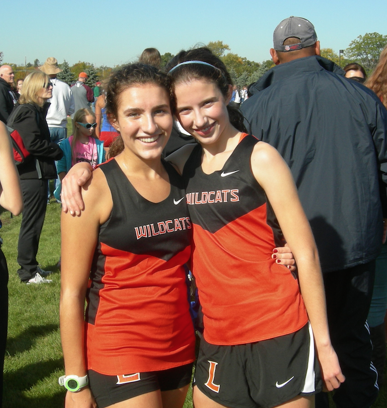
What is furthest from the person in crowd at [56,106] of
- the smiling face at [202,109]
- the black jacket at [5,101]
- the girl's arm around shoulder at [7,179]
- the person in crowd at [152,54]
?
the smiling face at [202,109]

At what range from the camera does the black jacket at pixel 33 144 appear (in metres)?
5.93

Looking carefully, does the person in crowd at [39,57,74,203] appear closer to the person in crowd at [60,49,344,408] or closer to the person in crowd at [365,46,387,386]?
the person in crowd at [365,46,387,386]

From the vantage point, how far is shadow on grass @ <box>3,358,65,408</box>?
368 cm

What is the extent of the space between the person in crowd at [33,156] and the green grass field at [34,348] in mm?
489

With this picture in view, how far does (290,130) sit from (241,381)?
1.46 meters

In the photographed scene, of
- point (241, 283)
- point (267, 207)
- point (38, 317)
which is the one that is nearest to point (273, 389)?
point (241, 283)

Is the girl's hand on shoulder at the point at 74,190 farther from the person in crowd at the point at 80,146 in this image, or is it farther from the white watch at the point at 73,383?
the person in crowd at the point at 80,146

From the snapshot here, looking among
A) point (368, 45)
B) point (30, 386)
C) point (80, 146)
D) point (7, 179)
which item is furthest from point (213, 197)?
point (368, 45)

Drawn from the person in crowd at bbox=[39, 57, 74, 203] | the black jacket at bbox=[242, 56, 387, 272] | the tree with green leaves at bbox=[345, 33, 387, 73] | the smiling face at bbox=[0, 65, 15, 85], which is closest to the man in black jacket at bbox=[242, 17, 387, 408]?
the black jacket at bbox=[242, 56, 387, 272]

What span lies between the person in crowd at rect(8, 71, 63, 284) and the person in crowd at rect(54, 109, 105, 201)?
1.00 metres

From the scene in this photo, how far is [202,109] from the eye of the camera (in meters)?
2.19

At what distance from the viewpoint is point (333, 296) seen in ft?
9.66

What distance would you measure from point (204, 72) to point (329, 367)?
143cm

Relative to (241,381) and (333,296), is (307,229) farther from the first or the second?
(333,296)
